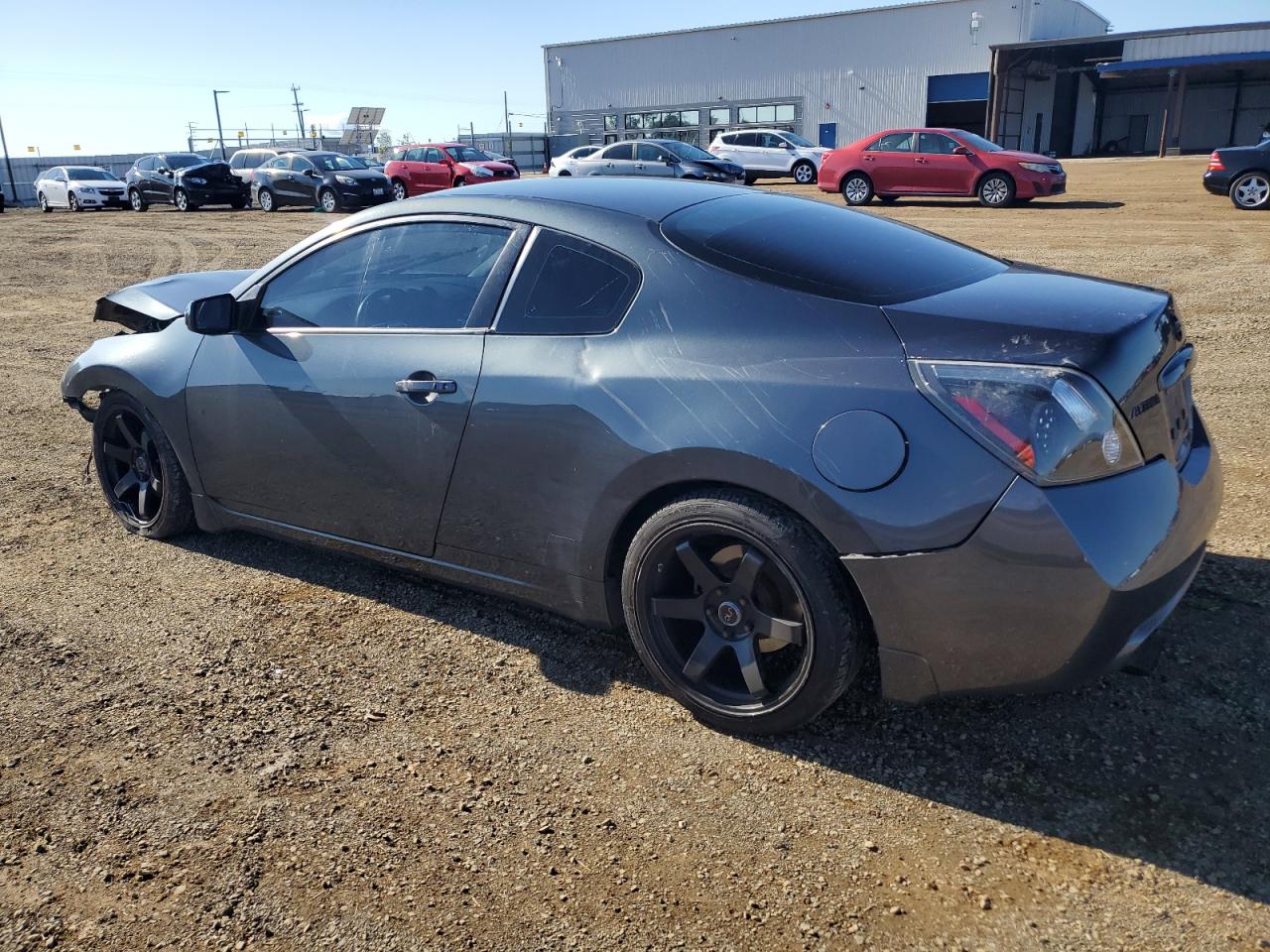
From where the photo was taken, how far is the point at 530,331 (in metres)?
3.15

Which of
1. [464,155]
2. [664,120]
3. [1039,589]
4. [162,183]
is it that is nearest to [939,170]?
[464,155]

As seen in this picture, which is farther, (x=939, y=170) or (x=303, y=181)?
(x=303, y=181)

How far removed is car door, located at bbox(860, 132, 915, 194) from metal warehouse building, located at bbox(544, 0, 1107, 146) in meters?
29.6

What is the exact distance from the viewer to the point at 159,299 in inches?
188

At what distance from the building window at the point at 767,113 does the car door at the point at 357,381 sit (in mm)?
51120

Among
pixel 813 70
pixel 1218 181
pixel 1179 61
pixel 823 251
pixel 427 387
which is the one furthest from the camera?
pixel 813 70

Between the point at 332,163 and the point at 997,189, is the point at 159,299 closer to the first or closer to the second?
the point at 997,189

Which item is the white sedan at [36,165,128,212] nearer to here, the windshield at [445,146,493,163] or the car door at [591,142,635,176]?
the windshield at [445,146,493,163]

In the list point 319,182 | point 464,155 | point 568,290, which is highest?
point 464,155

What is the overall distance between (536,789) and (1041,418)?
1.63 m

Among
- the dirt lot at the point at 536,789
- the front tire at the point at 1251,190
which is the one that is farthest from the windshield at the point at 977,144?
the dirt lot at the point at 536,789

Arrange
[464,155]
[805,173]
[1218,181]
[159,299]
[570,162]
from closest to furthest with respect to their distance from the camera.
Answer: [159,299]
[1218,181]
[464,155]
[570,162]
[805,173]

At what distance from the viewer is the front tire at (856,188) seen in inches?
817

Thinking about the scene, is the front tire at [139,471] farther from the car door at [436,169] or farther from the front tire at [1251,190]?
the car door at [436,169]
